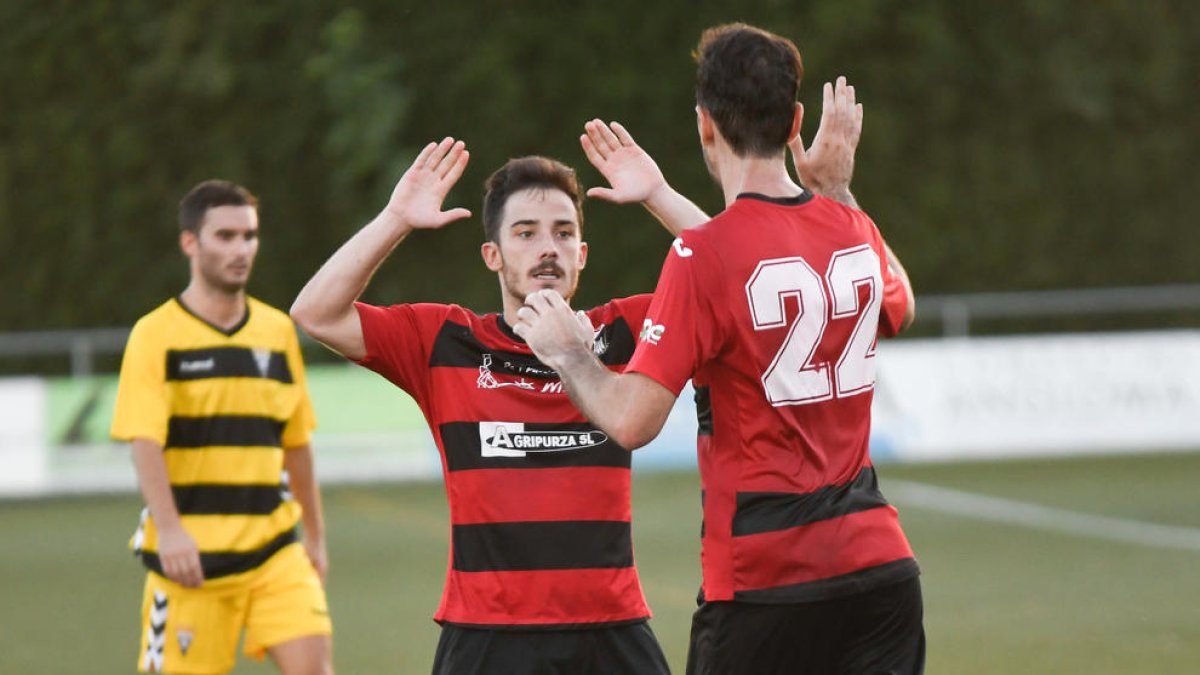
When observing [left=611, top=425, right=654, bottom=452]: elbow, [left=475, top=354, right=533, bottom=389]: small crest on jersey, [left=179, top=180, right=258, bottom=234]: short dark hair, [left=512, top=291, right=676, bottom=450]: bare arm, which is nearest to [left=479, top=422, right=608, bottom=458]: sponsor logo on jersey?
[left=475, top=354, right=533, bottom=389]: small crest on jersey

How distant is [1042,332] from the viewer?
2367 cm

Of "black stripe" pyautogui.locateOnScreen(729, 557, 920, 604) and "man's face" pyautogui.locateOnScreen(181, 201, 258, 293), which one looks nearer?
"black stripe" pyautogui.locateOnScreen(729, 557, 920, 604)

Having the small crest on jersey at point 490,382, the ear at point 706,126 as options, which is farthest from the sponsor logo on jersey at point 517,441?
the ear at point 706,126

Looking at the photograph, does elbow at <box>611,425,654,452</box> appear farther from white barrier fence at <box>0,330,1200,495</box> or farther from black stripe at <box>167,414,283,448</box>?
white barrier fence at <box>0,330,1200,495</box>

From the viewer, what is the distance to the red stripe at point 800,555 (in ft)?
12.7

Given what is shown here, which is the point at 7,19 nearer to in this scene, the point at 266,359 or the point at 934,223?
the point at 934,223

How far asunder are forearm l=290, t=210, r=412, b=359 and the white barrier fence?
12.3 metres

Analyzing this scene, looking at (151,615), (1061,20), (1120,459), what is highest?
(1061,20)

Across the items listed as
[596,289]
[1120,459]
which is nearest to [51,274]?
[596,289]

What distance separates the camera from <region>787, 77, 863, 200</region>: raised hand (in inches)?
173

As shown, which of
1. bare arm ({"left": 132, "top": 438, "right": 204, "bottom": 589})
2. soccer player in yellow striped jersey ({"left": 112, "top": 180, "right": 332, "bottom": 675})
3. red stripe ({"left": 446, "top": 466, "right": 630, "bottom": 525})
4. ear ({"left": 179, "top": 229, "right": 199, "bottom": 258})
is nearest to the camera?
red stripe ({"left": 446, "top": 466, "right": 630, "bottom": 525})

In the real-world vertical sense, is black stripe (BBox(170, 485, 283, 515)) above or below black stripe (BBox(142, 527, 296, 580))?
above

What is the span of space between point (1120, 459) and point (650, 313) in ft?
48.2

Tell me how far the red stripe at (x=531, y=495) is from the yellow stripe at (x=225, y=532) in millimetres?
1851
